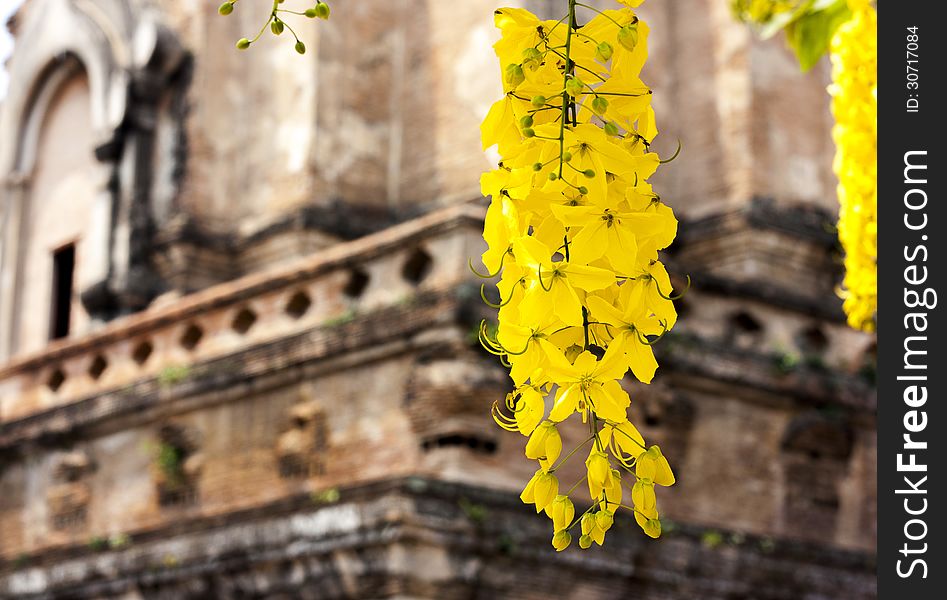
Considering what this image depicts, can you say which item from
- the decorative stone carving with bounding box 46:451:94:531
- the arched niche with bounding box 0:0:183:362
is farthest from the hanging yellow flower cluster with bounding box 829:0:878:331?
the arched niche with bounding box 0:0:183:362

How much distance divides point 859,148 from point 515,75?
12.9 ft

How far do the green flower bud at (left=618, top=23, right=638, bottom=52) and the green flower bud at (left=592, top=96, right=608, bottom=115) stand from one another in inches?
5.2

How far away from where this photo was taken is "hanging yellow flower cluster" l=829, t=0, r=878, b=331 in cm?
734

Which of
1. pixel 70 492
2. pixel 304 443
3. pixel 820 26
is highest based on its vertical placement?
pixel 820 26

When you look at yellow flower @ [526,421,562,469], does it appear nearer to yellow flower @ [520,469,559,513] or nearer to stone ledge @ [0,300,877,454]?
yellow flower @ [520,469,559,513]

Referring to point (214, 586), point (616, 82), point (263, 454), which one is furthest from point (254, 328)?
point (616, 82)

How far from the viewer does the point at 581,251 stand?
3572mm

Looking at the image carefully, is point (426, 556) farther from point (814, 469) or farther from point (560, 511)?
point (560, 511)

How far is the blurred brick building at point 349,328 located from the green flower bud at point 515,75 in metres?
Answer: 8.00

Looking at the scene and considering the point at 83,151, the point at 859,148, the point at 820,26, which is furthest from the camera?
the point at 83,151

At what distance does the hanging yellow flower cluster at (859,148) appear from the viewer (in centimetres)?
734

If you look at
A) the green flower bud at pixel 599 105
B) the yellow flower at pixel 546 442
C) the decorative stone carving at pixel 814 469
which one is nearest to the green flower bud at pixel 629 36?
the green flower bud at pixel 599 105

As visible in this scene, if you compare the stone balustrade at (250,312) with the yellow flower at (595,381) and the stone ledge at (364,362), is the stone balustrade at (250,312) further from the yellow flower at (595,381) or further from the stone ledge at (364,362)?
the yellow flower at (595,381)

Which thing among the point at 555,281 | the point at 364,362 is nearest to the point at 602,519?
the point at 555,281
